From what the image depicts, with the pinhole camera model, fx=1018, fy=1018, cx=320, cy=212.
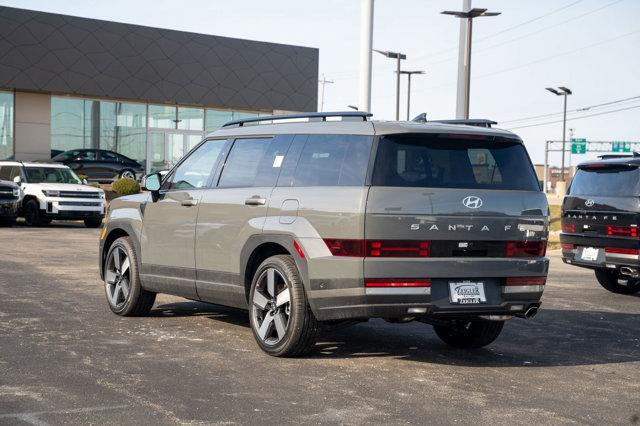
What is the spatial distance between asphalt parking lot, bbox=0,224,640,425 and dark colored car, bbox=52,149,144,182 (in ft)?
98.8

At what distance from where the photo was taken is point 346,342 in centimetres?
924

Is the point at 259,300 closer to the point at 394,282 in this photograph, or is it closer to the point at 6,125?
the point at 394,282

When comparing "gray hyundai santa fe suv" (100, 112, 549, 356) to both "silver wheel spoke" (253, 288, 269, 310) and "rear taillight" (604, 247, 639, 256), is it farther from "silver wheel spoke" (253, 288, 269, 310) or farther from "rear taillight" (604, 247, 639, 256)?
"rear taillight" (604, 247, 639, 256)

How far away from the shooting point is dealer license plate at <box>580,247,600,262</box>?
1402 cm

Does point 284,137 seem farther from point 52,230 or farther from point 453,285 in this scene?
point 52,230

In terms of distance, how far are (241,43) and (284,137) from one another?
38797 mm

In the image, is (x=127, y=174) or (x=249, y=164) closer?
(x=249, y=164)

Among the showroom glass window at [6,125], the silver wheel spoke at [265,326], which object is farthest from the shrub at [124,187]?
the silver wheel spoke at [265,326]

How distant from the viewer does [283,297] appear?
822 cm

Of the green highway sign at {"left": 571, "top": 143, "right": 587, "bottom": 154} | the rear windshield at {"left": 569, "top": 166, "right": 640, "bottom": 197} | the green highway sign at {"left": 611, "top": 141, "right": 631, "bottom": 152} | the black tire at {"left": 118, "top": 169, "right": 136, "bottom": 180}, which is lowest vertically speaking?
the black tire at {"left": 118, "top": 169, "right": 136, "bottom": 180}

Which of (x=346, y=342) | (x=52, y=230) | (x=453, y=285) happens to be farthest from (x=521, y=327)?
(x=52, y=230)

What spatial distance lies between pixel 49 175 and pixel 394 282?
2258cm

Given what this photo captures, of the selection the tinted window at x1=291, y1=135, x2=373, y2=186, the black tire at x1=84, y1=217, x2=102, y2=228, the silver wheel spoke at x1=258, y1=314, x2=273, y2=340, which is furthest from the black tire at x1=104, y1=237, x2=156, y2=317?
the black tire at x1=84, y1=217, x2=102, y2=228

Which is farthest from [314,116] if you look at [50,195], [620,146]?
[620,146]
